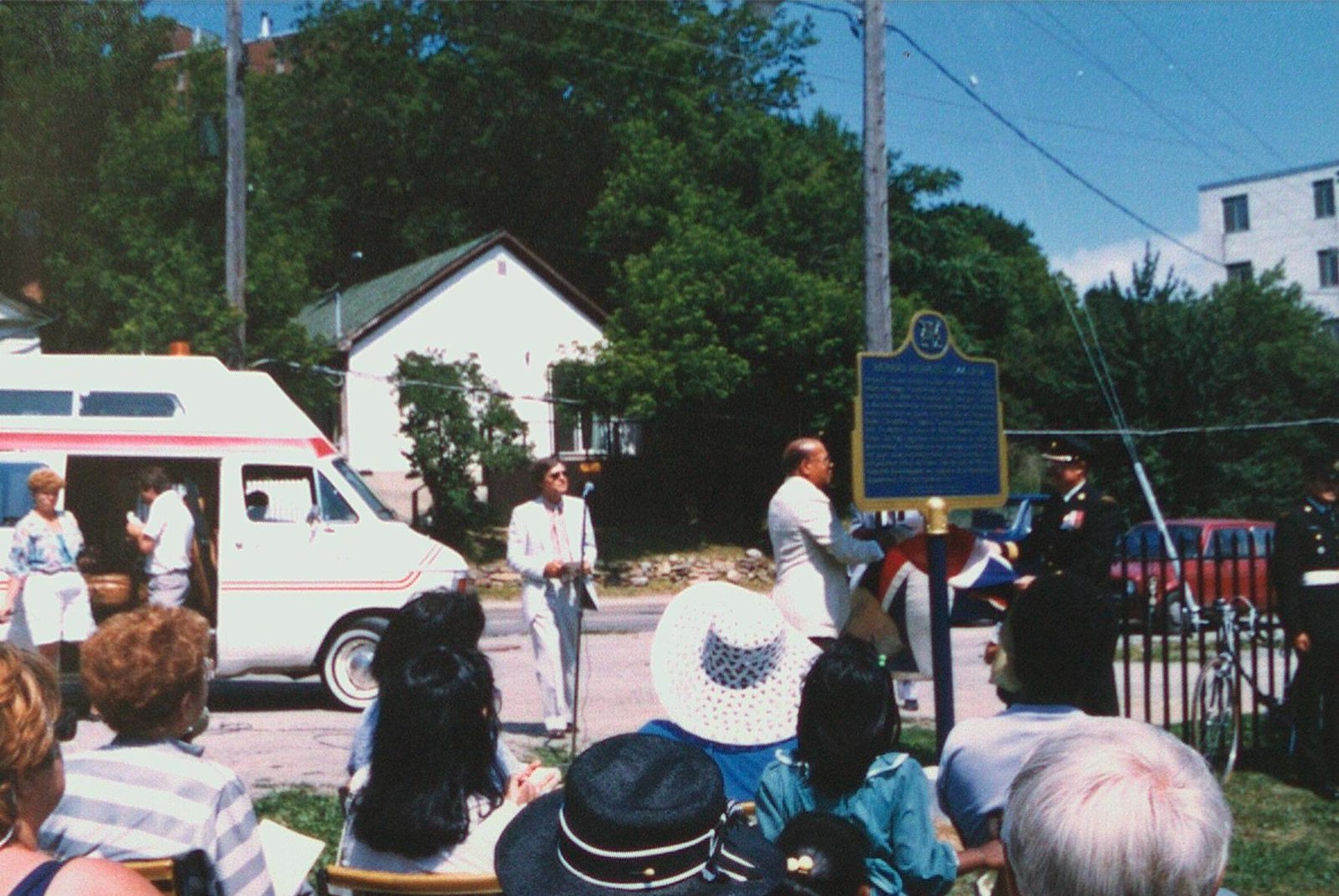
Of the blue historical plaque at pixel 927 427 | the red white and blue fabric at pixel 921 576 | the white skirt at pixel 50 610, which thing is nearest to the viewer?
the blue historical plaque at pixel 927 427

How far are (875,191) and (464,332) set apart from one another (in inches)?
1050

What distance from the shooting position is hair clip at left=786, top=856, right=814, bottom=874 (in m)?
2.73

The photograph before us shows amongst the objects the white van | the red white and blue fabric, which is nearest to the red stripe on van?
the white van

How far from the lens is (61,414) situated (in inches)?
482

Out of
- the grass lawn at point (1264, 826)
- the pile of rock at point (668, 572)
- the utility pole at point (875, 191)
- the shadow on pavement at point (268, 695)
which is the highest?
the utility pole at point (875, 191)

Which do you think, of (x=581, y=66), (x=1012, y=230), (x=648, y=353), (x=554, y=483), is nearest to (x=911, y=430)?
(x=554, y=483)

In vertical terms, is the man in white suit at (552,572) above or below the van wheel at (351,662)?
above

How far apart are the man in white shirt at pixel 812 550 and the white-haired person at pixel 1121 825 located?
18.0ft

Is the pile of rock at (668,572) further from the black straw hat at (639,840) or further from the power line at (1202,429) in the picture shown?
the black straw hat at (639,840)

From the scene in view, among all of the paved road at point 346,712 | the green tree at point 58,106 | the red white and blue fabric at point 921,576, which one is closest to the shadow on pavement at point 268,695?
the paved road at point 346,712

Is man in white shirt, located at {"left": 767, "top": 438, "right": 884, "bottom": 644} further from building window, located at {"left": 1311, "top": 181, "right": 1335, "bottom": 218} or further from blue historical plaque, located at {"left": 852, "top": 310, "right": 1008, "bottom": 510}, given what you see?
building window, located at {"left": 1311, "top": 181, "right": 1335, "bottom": 218}

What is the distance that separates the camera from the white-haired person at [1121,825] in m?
1.95

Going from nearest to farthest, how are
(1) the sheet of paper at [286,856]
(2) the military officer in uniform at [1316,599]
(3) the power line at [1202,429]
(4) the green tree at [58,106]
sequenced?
(1) the sheet of paper at [286,856] → (2) the military officer in uniform at [1316,599] → (3) the power line at [1202,429] → (4) the green tree at [58,106]

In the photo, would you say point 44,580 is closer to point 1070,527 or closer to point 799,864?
point 1070,527
